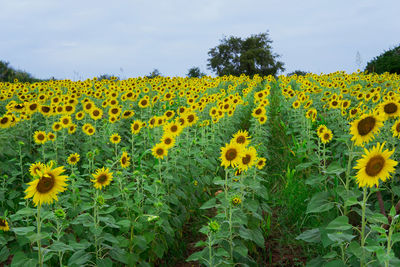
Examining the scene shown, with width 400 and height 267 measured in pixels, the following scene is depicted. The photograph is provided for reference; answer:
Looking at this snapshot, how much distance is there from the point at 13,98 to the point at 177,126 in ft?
24.9

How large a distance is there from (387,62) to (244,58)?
22.4 meters

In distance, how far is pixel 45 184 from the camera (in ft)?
8.04

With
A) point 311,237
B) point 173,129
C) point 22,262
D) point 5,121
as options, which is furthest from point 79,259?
point 5,121

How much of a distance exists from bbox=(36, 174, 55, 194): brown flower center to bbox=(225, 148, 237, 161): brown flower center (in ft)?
4.92

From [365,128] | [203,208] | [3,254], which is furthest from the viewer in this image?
[203,208]

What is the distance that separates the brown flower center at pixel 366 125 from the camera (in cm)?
272

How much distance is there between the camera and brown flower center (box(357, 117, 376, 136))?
272cm

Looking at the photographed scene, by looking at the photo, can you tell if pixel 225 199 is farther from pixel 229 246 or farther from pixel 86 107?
pixel 86 107

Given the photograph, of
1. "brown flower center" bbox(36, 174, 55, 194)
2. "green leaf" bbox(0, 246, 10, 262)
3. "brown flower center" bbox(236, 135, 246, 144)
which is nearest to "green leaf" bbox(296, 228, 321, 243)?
"brown flower center" bbox(236, 135, 246, 144)

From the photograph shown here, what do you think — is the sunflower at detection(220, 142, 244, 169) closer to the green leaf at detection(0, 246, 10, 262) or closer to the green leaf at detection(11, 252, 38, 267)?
the green leaf at detection(11, 252, 38, 267)

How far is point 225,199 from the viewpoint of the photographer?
3.12 metres

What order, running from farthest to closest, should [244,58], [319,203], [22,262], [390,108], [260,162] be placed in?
[244,58] < [260,162] < [390,108] < [319,203] < [22,262]

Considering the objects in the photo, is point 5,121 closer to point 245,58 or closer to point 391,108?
point 391,108

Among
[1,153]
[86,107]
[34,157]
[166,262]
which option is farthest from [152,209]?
[86,107]
